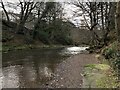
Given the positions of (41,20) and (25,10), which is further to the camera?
(41,20)

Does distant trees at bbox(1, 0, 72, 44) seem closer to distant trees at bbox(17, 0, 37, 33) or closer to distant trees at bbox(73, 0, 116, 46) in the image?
distant trees at bbox(17, 0, 37, 33)

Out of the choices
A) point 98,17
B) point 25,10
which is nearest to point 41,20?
point 25,10

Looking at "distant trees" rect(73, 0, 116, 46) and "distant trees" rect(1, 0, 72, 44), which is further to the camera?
"distant trees" rect(1, 0, 72, 44)

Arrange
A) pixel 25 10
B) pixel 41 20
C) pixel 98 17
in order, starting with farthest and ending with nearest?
pixel 41 20 → pixel 25 10 → pixel 98 17

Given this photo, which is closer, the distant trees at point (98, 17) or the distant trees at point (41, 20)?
the distant trees at point (98, 17)

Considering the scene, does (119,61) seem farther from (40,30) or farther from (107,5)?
(40,30)

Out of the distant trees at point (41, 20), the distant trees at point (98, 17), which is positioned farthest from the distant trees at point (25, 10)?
the distant trees at point (98, 17)

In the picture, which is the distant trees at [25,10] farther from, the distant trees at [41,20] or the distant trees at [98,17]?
the distant trees at [98,17]

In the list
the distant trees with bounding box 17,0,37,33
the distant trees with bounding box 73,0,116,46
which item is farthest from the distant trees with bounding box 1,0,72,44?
the distant trees with bounding box 73,0,116,46

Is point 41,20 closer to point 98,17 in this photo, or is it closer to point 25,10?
point 25,10

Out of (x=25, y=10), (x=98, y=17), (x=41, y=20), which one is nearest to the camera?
(x=98, y=17)

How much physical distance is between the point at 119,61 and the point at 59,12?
40.6 m

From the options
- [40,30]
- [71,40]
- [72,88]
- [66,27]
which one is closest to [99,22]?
[40,30]

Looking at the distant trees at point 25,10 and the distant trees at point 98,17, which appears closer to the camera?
the distant trees at point 98,17
